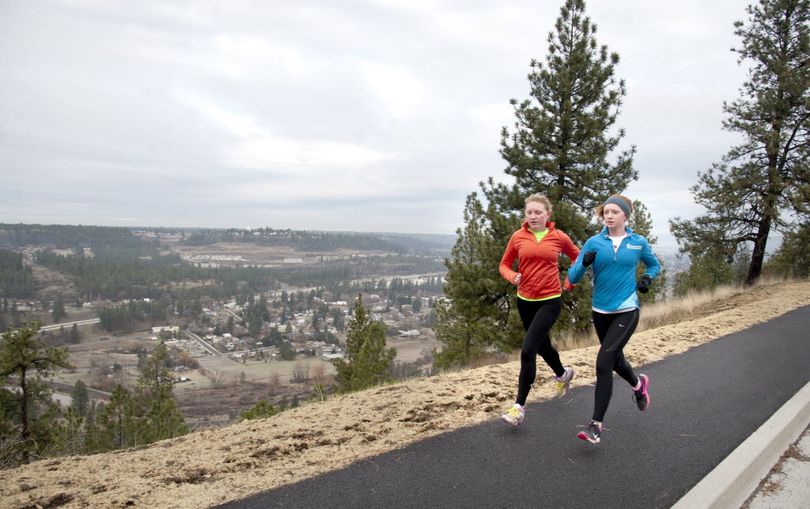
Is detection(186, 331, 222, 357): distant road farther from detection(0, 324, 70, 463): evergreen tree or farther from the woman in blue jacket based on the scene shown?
the woman in blue jacket

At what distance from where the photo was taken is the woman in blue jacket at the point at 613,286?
3.47 meters

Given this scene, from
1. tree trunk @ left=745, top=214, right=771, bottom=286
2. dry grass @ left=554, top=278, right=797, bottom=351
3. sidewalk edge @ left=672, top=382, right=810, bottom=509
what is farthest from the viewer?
tree trunk @ left=745, top=214, right=771, bottom=286

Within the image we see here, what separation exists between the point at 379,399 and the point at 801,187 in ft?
56.2

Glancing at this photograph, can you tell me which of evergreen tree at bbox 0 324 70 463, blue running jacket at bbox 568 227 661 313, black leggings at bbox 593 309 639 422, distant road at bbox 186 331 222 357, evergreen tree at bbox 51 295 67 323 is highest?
blue running jacket at bbox 568 227 661 313

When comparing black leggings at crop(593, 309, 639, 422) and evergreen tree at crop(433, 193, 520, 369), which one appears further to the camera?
evergreen tree at crop(433, 193, 520, 369)

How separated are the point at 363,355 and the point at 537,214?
15171 millimetres

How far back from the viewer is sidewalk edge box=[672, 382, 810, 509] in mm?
2697

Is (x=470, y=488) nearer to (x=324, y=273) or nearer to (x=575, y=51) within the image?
(x=575, y=51)

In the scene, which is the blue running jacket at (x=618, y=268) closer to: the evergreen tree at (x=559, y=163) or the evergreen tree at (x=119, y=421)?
the evergreen tree at (x=559, y=163)

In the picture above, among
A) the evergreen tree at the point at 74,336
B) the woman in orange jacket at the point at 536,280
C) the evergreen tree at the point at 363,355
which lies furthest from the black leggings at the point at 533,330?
the evergreen tree at the point at 74,336

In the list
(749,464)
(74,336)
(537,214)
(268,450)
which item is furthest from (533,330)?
(74,336)

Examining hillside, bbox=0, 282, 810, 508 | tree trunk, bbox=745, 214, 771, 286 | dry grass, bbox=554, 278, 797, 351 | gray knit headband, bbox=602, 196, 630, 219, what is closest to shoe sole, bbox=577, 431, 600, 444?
hillside, bbox=0, 282, 810, 508

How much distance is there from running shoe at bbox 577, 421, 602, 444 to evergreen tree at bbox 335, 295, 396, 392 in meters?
14.2

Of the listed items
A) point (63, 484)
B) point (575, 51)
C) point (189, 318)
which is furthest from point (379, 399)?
point (189, 318)
